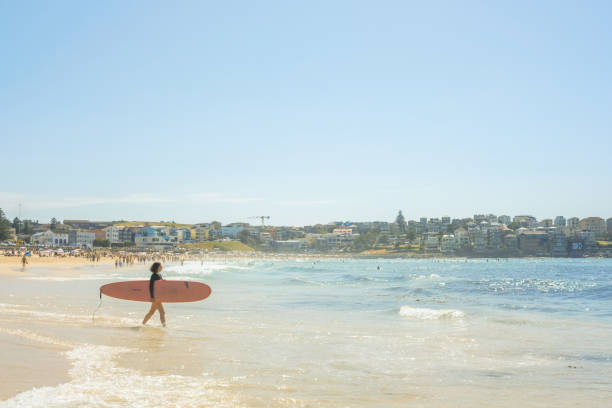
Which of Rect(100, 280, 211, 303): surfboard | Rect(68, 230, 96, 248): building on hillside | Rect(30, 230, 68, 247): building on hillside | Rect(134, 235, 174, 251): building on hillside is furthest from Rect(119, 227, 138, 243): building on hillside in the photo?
Rect(100, 280, 211, 303): surfboard

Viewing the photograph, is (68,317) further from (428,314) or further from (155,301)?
(428,314)

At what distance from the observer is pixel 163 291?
12180mm

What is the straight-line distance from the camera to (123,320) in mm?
12047

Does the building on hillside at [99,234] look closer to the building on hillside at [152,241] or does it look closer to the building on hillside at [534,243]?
the building on hillside at [152,241]

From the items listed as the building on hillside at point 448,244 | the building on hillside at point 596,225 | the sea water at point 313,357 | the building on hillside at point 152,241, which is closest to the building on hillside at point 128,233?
the building on hillside at point 152,241

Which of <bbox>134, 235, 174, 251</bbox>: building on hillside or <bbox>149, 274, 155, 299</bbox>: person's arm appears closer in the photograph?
<bbox>149, 274, 155, 299</bbox>: person's arm

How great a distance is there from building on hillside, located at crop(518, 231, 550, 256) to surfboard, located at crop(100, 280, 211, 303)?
162 meters

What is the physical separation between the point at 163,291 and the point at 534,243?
165926 millimetres

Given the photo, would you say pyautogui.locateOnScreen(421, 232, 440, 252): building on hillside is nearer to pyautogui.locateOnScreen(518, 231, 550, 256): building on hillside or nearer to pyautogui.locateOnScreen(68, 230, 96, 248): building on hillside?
pyautogui.locateOnScreen(518, 231, 550, 256): building on hillside

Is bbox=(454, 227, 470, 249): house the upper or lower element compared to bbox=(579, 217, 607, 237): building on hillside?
lower

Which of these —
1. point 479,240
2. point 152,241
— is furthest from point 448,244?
point 152,241

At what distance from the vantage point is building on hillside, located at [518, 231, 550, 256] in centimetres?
15762

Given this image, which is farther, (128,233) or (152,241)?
(128,233)

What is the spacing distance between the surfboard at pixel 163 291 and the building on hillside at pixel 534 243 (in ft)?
531
